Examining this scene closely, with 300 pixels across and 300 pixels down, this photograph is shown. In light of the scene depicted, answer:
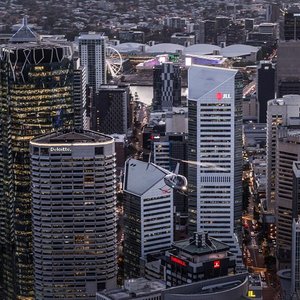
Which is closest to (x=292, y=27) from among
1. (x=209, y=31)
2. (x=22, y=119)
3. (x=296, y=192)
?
(x=209, y=31)

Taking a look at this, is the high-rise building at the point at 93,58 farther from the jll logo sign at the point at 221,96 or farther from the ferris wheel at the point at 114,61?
the jll logo sign at the point at 221,96

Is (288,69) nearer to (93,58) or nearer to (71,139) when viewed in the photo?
(93,58)

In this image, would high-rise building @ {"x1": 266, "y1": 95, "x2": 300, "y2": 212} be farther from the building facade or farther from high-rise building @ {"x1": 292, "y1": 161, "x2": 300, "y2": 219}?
the building facade

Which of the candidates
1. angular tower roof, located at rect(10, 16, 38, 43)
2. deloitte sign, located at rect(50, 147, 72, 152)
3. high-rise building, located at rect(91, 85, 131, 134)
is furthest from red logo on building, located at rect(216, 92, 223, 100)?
high-rise building, located at rect(91, 85, 131, 134)

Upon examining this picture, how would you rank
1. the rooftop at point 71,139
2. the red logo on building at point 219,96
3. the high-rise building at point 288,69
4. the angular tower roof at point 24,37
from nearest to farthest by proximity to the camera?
the rooftop at point 71,139 < the red logo on building at point 219,96 < the angular tower roof at point 24,37 < the high-rise building at point 288,69

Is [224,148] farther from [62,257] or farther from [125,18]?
[125,18]

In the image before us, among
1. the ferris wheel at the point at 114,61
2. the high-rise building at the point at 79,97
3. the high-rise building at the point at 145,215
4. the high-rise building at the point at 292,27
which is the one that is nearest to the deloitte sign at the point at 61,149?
the high-rise building at the point at 145,215
